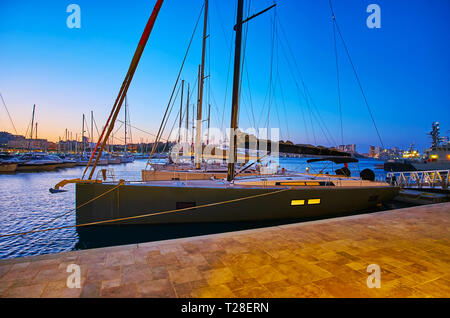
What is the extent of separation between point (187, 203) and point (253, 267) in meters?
4.91

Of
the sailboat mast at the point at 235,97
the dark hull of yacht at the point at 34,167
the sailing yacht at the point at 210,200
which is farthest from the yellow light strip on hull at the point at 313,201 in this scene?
the dark hull of yacht at the point at 34,167

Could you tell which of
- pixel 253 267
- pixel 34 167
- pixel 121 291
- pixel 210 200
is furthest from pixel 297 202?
pixel 34 167

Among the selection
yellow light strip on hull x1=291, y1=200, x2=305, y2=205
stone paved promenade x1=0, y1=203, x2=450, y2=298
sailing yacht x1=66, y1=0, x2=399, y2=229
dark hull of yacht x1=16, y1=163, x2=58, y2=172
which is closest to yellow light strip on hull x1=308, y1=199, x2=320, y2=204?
sailing yacht x1=66, y1=0, x2=399, y2=229

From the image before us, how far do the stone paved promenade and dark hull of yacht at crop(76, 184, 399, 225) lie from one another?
333 cm

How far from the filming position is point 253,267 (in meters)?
3.09

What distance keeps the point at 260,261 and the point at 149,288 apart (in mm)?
1495

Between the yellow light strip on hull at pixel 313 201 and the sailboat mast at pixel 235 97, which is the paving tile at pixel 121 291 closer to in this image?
the sailboat mast at pixel 235 97

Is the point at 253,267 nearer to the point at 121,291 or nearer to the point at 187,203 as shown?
the point at 121,291

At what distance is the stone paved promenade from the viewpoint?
8.29ft

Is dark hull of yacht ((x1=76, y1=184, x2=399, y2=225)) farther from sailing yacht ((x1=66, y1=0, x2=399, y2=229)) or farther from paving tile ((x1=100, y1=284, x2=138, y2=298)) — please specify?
paving tile ((x1=100, y1=284, x2=138, y2=298))

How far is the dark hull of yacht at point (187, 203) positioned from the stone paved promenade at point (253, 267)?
333 centimetres
